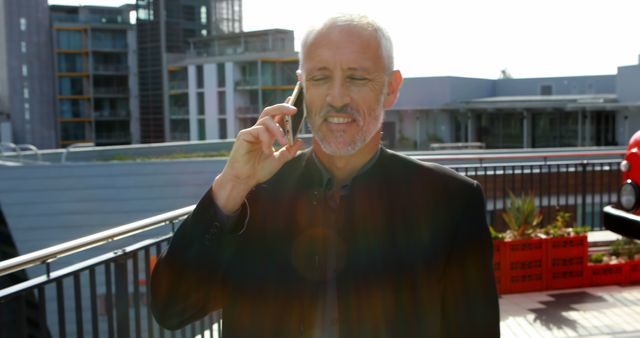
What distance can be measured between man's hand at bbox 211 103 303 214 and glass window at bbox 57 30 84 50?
65645mm

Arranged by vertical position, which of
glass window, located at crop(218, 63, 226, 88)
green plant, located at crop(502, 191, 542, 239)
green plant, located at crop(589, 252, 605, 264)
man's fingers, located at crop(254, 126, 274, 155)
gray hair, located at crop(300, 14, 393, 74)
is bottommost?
green plant, located at crop(589, 252, 605, 264)

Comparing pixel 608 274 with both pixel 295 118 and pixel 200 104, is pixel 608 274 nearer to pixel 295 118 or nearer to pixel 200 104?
pixel 295 118

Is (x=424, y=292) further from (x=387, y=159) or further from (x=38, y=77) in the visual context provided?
(x=38, y=77)

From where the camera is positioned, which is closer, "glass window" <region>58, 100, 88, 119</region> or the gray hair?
the gray hair

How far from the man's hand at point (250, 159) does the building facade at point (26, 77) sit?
56538 mm

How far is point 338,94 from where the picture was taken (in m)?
1.87

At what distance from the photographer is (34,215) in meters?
18.5

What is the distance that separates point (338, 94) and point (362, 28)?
212 millimetres

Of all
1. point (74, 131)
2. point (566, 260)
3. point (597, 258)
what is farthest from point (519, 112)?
point (74, 131)

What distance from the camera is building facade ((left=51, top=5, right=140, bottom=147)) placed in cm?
6088

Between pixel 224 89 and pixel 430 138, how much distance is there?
70.3 ft

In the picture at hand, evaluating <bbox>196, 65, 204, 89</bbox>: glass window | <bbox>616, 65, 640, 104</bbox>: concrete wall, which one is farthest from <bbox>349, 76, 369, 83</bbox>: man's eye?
<bbox>196, 65, 204, 89</bbox>: glass window

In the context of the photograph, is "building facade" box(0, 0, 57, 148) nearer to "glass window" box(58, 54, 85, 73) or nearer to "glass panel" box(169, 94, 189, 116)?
"glass window" box(58, 54, 85, 73)

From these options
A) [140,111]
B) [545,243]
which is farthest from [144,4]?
[545,243]
